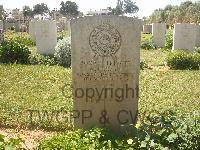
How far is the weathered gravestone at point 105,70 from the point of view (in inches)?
202

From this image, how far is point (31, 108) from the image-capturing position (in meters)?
7.04

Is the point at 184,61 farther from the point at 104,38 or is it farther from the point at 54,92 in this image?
the point at 104,38

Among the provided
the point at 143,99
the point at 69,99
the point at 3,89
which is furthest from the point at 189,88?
the point at 3,89

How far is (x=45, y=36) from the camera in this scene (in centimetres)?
1430

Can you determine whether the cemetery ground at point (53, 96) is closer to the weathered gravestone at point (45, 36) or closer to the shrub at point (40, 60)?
the shrub at point (40, 60)

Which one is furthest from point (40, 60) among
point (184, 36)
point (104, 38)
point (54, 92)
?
point (104, 38)

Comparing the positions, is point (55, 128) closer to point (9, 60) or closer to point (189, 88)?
point (189, 88)

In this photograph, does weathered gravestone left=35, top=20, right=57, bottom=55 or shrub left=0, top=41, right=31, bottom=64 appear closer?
shrub left=0, top=41, right=31, bottom=64

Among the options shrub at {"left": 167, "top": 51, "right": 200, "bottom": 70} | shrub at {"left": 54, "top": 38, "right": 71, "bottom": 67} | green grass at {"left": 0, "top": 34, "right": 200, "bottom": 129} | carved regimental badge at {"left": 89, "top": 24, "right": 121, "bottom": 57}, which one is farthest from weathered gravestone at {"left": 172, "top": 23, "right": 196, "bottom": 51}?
carved regimental badge at {"left": 89, "top": 24, "right": 121, "bottom": 57}

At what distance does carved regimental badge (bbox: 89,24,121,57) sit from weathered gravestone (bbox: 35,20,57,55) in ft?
30.9

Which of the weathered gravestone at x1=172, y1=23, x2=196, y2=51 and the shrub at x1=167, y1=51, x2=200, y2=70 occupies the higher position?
the weathered gravestone at x1=172, y1=23, x2=196, y2=51

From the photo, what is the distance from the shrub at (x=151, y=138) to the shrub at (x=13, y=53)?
8861mm

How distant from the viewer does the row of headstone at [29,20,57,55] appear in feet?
46.7

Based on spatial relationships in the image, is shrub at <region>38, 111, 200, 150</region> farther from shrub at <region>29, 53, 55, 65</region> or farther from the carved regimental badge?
shrub at <region>29, 53, 55, 65</region>
